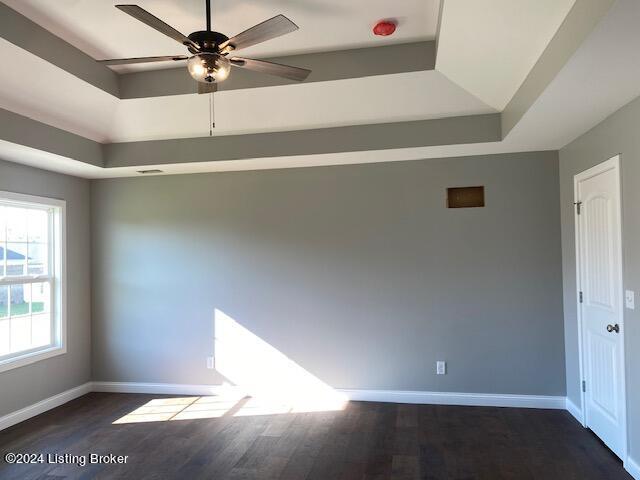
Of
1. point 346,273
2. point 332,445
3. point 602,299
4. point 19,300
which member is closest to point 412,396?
point 332,445

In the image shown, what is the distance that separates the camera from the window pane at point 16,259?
4.04 metres

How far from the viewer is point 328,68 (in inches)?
133

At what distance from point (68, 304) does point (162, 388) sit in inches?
51.5

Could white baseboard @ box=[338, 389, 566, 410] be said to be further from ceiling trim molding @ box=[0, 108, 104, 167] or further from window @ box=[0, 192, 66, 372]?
ceiling trim molding @ box=[0, 108, 104, 167]

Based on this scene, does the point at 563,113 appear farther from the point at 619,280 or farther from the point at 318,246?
the point at 318,246

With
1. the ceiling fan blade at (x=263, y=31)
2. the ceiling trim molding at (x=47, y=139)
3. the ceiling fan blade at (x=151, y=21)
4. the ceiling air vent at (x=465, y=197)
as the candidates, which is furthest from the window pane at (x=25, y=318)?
the ceiling air vent at (x=465, y=197)

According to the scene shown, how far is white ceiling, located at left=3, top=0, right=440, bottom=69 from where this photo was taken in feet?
8.88

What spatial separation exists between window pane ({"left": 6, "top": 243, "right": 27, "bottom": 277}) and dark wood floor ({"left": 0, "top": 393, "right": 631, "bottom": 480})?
136 cm

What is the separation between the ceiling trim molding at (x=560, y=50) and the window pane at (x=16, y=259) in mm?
4443

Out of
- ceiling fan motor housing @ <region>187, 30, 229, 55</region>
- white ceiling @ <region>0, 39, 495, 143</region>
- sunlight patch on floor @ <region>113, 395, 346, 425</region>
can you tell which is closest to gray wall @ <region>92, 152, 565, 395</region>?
sunlight patch on floor @ <region>113, 395, 346, 425</region>

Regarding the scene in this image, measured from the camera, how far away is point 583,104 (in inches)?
108

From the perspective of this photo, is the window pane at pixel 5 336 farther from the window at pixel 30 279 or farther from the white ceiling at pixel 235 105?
the white ceiling at pixel 235 105

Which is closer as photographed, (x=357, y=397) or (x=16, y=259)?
(x=16, y=259)

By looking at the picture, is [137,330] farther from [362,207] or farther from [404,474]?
[404,474]
